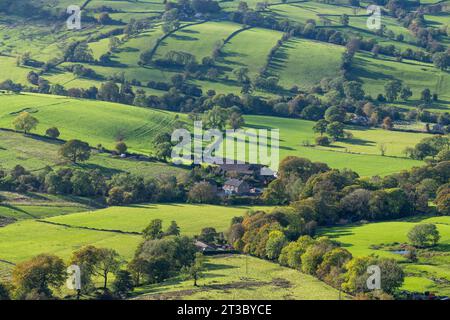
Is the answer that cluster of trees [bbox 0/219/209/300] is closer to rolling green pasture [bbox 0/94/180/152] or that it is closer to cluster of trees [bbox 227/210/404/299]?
cluster of trees [bbox 227/210/404/299]

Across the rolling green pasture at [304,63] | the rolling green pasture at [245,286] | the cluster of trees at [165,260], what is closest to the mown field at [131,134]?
the rolling green pasture at [304,63]

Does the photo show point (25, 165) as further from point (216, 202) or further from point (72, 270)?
point (72, 270)

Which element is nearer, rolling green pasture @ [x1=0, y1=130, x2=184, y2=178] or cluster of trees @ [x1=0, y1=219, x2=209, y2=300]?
cluster of trees @ [x1=0, y1=219, x2=209, y2=300]

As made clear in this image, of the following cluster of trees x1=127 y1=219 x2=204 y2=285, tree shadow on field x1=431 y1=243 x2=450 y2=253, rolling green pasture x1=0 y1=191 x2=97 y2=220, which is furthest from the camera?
rolling green pasture x1=0 y1=191 x2=97 y2=220

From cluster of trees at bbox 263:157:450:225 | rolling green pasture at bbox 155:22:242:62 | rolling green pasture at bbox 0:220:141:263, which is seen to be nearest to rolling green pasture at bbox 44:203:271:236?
rolling green pasture at bbox 0:220:141:263

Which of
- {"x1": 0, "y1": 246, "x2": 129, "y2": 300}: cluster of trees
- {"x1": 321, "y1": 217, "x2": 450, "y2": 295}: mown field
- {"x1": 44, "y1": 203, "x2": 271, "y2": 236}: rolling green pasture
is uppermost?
{"x1": 0, "y1": 246, "x2": 129, "y2": 300}: cluster of trees

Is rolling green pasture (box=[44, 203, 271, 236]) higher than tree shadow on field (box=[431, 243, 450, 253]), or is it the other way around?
tree shadow on field (box=[431, 243, 450, 253])

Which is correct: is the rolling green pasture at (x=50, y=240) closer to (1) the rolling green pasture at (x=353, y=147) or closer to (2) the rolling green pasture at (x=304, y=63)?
(1) the rolling green pasture at (x=353, y=147)
